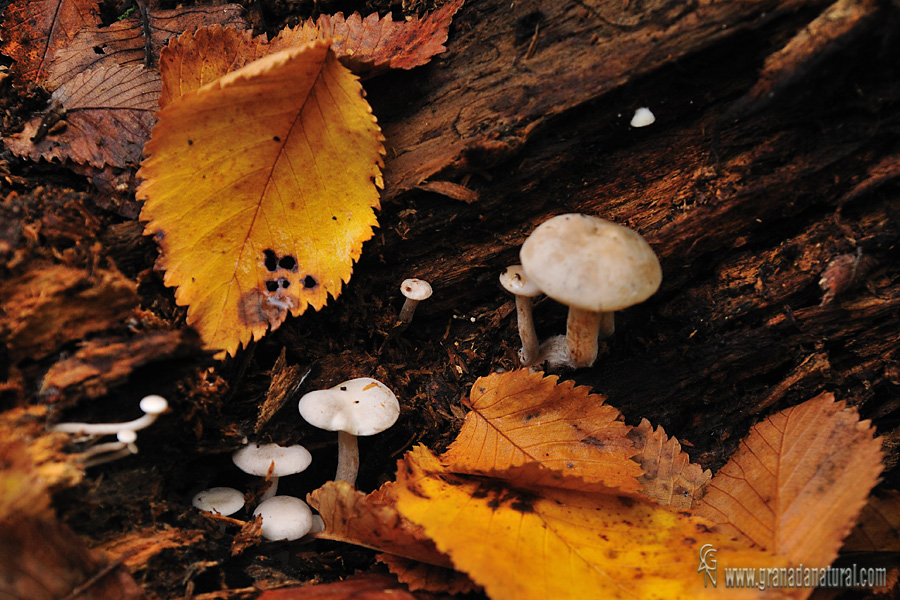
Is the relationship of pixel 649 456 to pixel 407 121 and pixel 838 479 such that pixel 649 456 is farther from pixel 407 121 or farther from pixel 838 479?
pixel 407 121

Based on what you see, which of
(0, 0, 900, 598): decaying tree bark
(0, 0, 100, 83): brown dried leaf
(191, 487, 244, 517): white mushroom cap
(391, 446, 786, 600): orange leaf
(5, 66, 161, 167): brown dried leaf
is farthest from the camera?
(0, 0, 100, 83): brown dried leaf

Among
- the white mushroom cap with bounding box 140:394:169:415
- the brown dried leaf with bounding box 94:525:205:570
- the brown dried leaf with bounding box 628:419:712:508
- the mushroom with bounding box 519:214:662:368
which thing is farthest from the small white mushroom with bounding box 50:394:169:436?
the brown dried leaf with bounding box 628:419:712:508

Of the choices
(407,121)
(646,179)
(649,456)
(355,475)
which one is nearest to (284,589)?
(355,475)

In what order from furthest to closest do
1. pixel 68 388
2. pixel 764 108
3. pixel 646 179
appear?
1. pixel 646 179
2. pixel 764 108
3. pixel 68 388

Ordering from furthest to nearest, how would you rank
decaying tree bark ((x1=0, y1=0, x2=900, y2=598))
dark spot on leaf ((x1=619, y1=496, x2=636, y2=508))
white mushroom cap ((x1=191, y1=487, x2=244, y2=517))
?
white mushroom cap ((x1=191, y1=487, x2=244, y2=517)), dark spot on leaf ((x1=619, y1=496, x2=636, y2=508)), decaying tree bark ((x1=0, y1=0, x2=900, y2=598))

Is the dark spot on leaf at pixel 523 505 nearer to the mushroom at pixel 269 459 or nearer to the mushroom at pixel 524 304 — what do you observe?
the mushroom at pixel 524 304

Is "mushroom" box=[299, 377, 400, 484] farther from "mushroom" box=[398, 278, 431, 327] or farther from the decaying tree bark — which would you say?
"mushroom" box=[398, 278, 431, 327]
